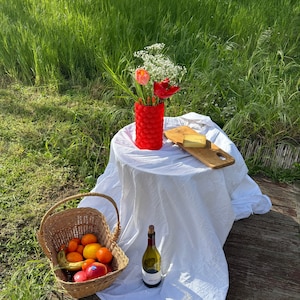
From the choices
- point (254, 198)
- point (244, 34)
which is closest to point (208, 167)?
point (254, 198)

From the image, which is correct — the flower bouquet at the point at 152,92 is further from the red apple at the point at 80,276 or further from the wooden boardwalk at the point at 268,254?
the wooden boardwalk at the point at 268,254

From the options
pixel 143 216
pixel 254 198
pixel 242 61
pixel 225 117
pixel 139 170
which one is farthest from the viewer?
pixel 242 61

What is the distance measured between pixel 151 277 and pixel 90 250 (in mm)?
380

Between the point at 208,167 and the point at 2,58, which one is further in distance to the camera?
the point at 2,58

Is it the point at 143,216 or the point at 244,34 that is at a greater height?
the point at 244,34

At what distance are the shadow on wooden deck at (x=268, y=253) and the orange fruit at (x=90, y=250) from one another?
29.6 inches

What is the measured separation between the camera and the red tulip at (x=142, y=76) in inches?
72.8

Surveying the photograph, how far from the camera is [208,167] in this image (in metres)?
1.96

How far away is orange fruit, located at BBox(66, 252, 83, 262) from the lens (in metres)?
2.09

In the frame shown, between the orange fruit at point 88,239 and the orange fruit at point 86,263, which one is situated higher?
the orange fruit at point 86,263

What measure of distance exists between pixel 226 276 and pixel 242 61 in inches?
86.5

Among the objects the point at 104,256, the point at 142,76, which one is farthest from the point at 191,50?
the point at 104,256

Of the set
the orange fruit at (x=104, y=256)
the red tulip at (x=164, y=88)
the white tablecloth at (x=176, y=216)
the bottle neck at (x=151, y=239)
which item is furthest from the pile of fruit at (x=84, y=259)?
the red tulip at (x=164, y=88)

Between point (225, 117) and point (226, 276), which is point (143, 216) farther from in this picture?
point (225, 117)
